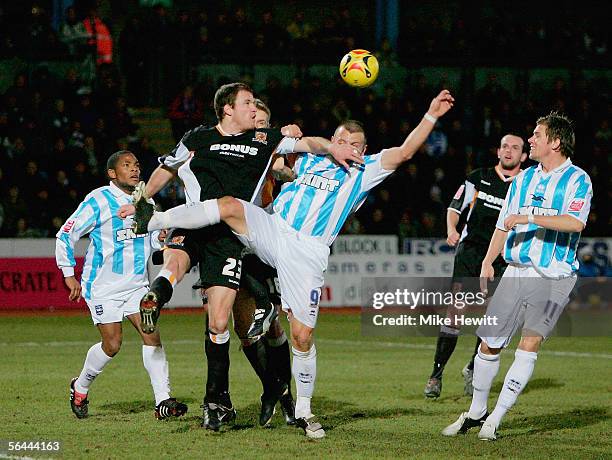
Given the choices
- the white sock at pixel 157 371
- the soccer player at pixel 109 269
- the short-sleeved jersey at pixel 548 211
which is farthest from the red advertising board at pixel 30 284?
the short-sleeved jersey at pixel 548 211

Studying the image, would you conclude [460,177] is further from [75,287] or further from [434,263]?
[75,287]

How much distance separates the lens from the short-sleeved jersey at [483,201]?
36.2ft

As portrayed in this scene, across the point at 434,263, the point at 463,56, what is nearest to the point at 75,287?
the point at 434,263

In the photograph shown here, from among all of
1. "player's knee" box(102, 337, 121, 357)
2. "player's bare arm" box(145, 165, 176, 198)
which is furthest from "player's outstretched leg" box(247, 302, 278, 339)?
"player's knee" box(102, 337, 121, 357)

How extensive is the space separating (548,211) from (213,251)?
259 centimetres

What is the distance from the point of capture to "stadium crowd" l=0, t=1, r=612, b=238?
21.1 metres

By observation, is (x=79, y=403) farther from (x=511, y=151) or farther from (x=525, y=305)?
(x=511, y=151)

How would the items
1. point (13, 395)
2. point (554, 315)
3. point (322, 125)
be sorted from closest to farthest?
point (554, 315) < point (13, 395) < point (322, 125)

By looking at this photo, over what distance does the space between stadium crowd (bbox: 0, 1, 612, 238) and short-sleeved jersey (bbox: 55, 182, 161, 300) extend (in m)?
10.7

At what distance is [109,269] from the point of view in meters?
9.38

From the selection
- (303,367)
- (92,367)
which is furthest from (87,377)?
(303,367)

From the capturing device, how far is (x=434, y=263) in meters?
21.0

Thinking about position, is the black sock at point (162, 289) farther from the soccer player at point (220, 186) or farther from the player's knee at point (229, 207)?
the player's knee at point (229, 207)

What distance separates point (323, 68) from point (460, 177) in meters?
3.94
